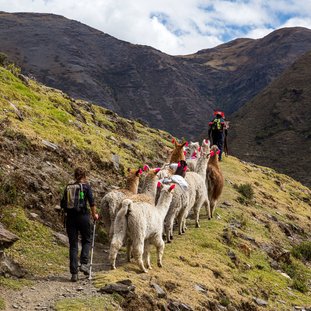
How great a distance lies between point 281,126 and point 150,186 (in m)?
97.0

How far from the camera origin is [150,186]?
36.2 feet

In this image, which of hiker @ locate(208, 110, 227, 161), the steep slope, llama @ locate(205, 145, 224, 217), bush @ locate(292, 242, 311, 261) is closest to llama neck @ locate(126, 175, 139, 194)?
llama @ locate(205, 145, 224, 217)

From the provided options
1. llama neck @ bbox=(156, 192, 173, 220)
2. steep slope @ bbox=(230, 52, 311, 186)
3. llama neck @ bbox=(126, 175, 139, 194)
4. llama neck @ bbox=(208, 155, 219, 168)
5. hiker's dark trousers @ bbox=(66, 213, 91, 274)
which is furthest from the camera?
steep slope @ bbox=(230, 52, 311, 186)

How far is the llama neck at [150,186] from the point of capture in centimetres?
1096

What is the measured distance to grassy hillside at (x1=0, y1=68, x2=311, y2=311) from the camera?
8.77 meters

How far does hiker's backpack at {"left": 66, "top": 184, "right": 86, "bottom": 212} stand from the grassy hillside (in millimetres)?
1341

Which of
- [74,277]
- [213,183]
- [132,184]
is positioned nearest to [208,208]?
[213,183]

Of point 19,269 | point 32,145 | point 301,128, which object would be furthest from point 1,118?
point 301,128

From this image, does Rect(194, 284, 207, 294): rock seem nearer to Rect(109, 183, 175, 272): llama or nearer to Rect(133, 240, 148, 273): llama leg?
Rect(109, 183, 175, 272): llama

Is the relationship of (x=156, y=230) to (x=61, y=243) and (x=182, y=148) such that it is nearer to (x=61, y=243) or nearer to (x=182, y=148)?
(x=61, y=243)

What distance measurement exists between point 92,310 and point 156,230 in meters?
2.75

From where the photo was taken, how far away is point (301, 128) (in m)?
97.6

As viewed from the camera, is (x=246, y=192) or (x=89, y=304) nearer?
(x=89, y=304)

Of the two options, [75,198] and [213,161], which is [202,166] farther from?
[75,198]
